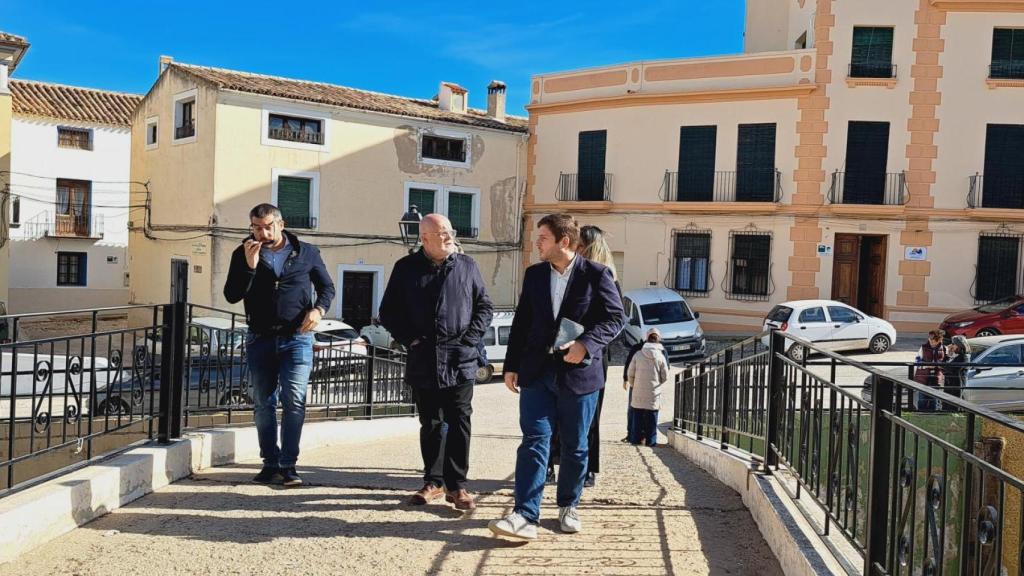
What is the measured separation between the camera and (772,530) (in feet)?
11.8

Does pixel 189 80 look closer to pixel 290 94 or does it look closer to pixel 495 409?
pixel 290 94

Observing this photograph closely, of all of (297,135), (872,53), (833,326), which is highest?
(872,53)

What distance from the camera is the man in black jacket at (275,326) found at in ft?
15.0

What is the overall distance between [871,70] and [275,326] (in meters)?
20.7

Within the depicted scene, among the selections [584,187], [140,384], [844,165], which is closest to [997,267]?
[844,165]

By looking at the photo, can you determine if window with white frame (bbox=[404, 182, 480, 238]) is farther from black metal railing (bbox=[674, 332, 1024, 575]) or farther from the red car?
black metal railing (bbox=[674, 332, 1024, 575])

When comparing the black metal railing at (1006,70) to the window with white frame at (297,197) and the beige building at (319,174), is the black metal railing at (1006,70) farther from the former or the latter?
the window with white frame at (297,197)

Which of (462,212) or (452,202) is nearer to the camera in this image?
(452,202)

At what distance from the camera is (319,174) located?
23.6 m

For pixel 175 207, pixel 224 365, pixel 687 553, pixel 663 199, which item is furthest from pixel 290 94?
pixel 687 553

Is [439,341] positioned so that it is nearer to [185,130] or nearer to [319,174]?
[319,174]

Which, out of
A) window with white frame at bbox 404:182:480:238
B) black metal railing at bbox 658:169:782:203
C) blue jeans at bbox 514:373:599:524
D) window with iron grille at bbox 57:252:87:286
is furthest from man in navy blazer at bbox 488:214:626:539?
window with iron grille at bbox 57:252:87:286

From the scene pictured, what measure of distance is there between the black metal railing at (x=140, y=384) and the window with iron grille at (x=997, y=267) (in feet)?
57.9

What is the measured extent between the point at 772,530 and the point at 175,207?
23492 mm
